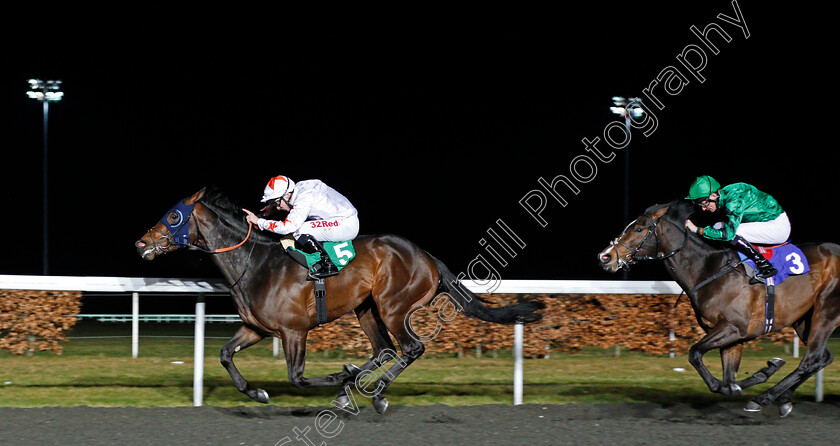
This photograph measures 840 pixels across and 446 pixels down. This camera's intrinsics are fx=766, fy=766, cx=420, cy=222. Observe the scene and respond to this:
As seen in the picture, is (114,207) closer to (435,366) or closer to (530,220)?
(530,220)

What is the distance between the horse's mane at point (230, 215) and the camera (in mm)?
4965

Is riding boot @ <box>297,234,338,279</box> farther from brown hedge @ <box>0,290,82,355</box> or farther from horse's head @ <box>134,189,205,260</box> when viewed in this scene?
brown hedge @ <box>0,290,82,355</box>

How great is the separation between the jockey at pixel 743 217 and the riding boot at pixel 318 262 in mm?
2393

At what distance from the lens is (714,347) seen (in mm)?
4777

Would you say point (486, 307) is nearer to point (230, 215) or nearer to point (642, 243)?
point (642, 243)

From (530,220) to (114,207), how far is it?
52.5 ft

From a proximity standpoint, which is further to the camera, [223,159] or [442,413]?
[223,159]

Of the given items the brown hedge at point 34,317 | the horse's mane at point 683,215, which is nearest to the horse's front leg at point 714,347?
the horse's mane at point 683,215

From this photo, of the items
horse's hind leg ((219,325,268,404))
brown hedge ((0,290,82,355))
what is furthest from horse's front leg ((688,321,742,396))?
brown hedge ((0,290,82,355))

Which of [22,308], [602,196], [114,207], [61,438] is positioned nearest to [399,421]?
[61,438]

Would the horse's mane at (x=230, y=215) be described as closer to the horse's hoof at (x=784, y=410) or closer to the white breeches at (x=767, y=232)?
the white breeches at (x=767, y=232)

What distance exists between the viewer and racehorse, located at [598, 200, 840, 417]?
482 cm

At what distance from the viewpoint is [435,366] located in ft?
22.0

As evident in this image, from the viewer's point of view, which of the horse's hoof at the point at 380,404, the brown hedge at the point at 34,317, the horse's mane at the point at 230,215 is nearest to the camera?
the horse's hoof at the point at 380,404
